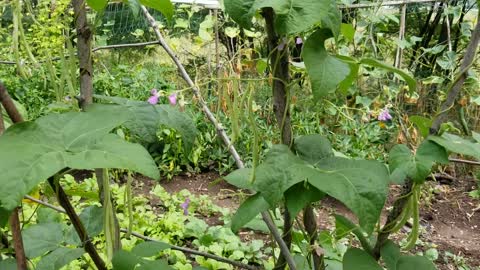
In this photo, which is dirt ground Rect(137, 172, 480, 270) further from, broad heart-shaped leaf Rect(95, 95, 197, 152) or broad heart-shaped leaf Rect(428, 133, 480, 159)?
broad heart-shaped leaf Rect(428, 133, 480, 159)

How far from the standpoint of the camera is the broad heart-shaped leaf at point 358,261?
804 mm

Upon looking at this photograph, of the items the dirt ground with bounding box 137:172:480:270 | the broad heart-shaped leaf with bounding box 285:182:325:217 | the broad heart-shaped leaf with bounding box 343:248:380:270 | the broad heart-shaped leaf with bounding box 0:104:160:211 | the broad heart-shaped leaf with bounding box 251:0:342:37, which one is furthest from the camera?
the dirt ground with bounding box 137:172:480:270

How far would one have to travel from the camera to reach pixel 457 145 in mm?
759

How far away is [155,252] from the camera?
2.78 feet

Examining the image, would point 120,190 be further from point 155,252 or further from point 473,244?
point 155,252

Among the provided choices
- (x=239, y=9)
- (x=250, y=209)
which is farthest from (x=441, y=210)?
(x=239, y=9)

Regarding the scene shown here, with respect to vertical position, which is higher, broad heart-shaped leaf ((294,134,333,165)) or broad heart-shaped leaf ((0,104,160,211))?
broad heart-shaped leaf ((0,104,160,211))

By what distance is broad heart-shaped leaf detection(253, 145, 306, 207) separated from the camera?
659 mm

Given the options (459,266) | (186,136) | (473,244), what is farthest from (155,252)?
(473,244)

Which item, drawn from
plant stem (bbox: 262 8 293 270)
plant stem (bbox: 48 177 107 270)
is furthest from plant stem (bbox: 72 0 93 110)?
plant stem (bbox: 262 8 293 270)

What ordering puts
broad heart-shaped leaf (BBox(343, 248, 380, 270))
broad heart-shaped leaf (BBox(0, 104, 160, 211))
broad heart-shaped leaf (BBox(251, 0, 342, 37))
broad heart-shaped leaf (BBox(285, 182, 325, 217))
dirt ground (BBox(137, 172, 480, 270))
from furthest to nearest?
1. dirt ground (BBox(137, 172, 480, 270))
2. broad heart-shaped leaf (BBox(343, 248, 380, 270))
3. broad heart-shaped leaf (BBox(285, 182, 325, 217))
4. broad heart-shaped leaf (BBox(251, 0, 342, 37))
5. broad heart-shaped leaf (BBox(0, 104, 160, 211))

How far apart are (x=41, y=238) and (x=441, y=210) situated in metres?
2.82

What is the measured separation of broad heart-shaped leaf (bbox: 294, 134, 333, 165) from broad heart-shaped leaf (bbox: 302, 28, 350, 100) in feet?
0.50

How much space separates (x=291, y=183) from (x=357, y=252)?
9.6 inches
